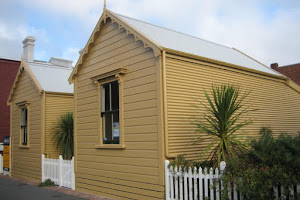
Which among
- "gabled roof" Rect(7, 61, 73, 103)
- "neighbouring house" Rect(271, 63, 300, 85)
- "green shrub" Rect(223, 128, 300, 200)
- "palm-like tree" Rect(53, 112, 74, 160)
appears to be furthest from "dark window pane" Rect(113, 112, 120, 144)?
"neighbouring house" Rect(271, 63, 300, 85)

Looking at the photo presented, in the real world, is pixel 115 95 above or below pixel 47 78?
below

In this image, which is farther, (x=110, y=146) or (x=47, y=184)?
(x=47, y=184)

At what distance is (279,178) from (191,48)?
542 cm

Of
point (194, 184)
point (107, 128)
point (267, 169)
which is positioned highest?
point (107, 128)

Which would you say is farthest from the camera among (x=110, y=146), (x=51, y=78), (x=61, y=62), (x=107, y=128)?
(x=61, y=62)

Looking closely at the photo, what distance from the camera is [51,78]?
15758mm

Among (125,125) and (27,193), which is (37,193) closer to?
(27,193)

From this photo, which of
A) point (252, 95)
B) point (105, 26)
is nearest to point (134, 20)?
point (105, 26)

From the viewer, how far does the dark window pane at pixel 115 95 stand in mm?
9981

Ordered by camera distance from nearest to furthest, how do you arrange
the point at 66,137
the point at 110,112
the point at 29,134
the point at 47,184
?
the point at 110,112 → the point at 47,184 → the point at 66,137 → the point at 29,134

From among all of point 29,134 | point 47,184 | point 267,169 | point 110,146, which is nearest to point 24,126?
point 29,134

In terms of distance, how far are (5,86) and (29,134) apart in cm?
1024

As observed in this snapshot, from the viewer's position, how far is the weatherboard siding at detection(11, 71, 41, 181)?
14.7 meters

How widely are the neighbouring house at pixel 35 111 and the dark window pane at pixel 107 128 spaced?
16.0ft
